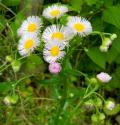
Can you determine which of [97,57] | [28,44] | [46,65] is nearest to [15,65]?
[28,44]

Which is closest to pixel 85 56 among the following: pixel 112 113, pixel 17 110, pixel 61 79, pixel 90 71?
pixel 90 71

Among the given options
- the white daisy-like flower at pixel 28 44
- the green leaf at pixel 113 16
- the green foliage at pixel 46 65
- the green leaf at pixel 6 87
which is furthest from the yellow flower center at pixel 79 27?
the green leaf at pixel 113 16

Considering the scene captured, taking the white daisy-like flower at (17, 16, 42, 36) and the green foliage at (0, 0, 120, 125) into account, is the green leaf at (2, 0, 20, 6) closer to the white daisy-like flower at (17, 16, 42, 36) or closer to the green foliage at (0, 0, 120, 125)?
the green foliage at (0, 0, 120, 125)

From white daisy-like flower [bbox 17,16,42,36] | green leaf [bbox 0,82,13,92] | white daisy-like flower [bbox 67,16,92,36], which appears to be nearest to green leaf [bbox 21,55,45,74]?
green leaf [bbox 0,82,13,92]

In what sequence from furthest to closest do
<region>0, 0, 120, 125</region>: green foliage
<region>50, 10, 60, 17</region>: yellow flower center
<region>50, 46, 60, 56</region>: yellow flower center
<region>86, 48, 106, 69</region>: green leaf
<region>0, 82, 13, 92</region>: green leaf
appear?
<region>86, 48, 106, 69</region>: green leaf → <region>0, 0, 120, 125</region>: green foliage → <region>0, 82, 13, 92</region>: green leaf → <region>50, 10, 60, 17</region>: yellow flower center → <region>50, 46, 60, 56</region>: yellow flower center

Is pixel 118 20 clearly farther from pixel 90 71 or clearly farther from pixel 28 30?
pixel 28 30

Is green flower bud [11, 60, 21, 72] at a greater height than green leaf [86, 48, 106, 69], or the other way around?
green flower bud [11, 60, 21, 72]

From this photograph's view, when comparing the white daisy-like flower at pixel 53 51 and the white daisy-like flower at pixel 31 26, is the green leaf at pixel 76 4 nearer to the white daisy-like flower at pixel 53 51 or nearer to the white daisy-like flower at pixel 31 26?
the white daisy-like flower at pixel 31 26
